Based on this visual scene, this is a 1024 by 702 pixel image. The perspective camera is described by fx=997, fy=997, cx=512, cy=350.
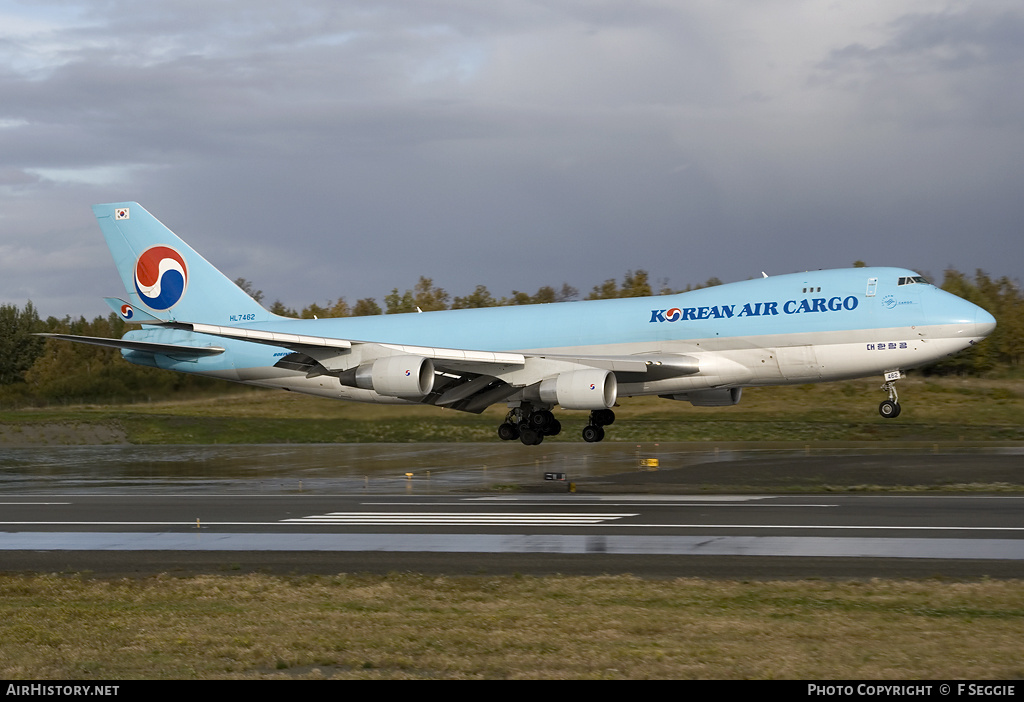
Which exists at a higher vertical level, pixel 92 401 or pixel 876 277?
pixel 876 277

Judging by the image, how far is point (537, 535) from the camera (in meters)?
18.9

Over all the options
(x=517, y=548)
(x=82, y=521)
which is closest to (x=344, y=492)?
(x=82, y=521)

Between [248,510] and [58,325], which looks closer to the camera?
[248,510]

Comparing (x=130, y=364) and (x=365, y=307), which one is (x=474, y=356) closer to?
(x=130, y=364)

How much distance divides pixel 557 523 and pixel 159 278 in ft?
75.8

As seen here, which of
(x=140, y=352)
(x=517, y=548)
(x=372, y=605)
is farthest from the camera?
(x=140, y=352)

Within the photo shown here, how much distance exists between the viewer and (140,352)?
119 feet

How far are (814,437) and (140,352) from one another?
27.8 meters

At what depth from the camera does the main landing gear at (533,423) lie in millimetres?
32875

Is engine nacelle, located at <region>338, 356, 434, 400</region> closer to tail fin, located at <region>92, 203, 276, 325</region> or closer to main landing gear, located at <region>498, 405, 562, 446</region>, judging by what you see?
main landing gear, located at <region>498, 405, 562, 446</region>

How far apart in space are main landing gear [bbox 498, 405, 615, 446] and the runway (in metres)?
6.88

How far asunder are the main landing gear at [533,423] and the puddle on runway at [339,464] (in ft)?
3.57

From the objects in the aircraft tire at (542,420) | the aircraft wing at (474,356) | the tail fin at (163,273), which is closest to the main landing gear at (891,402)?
the aircraft wing at (474,356)
